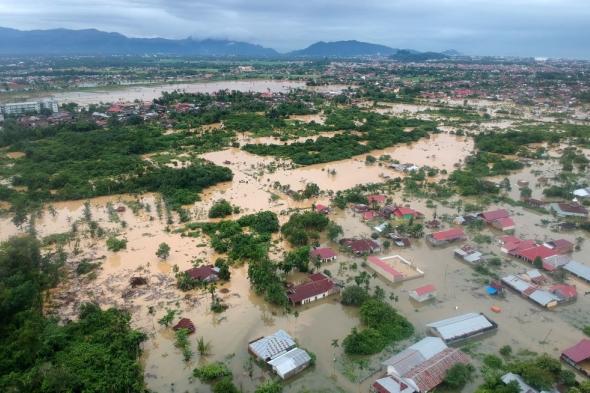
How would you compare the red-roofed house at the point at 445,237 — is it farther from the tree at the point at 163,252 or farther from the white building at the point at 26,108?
the white building at the point at 26,108

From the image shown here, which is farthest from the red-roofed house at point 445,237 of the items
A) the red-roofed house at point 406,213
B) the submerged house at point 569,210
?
the submerged house at point 569,210

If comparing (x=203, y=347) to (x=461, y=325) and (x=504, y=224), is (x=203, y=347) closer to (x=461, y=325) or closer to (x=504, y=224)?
(x=461, y=325)

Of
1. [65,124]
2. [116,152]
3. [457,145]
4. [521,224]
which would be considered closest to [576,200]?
[521,224]

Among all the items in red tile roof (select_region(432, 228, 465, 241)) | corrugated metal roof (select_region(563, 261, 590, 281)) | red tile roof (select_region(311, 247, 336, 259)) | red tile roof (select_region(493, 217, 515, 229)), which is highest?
red tile roof (select_region(493, 217, 515, 229))

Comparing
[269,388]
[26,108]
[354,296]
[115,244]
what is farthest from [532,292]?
[26,108]

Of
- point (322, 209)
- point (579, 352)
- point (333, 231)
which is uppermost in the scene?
point (333, 231)

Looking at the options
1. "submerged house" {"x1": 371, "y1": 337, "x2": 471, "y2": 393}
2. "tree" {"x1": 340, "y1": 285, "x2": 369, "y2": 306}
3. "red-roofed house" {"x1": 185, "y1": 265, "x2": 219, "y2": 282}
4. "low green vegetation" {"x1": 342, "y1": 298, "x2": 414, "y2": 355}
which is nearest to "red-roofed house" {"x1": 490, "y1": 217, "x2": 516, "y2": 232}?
"low green vegetation" {"x1": 342, "y1": 298, "x2": 414, "y2": 355}

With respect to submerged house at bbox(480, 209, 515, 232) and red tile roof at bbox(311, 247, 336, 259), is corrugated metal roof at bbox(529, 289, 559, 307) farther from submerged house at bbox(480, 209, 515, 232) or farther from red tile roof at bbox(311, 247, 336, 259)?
red tile roof at bbox(311, 247, 336, 259)
